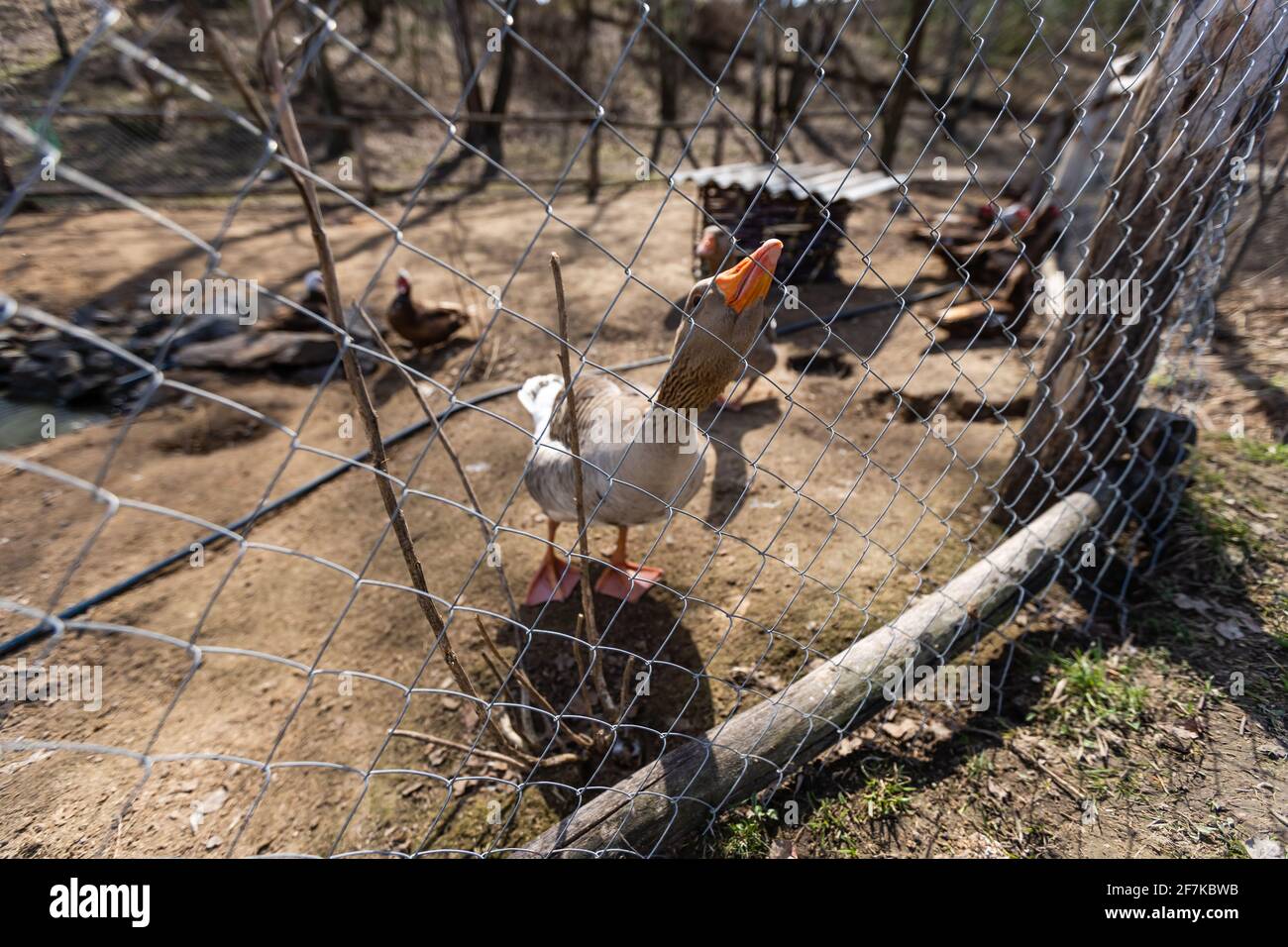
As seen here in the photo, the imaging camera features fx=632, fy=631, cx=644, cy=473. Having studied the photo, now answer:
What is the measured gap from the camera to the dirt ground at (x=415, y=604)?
2.07m

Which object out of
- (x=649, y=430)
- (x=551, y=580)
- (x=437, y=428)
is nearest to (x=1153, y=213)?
(x=649, y=430)

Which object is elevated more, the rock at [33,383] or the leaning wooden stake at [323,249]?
the leaning wooden stake at [323,249]

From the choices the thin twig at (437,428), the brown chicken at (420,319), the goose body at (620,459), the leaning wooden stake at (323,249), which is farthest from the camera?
the brown chicken at (420,319)

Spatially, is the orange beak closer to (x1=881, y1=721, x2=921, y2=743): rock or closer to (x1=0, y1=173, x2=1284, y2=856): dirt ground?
(x1=0, y1=173, x2=1284, y2=856): dirt ground

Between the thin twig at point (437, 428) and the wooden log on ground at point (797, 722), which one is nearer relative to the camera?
the thin twig at point (437, 428)

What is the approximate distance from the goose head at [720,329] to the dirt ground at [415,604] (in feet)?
1.05

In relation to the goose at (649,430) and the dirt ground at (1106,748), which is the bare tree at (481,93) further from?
the dirt ground at (1106,748)

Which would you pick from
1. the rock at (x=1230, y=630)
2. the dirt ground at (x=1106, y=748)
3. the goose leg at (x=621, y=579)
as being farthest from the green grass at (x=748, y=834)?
the rock at (x=1230, y=630)

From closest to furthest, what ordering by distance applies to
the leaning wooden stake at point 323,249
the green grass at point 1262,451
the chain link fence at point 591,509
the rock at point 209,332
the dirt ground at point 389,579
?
the leaning wooden stake at point 323,249
the chain link fence at point 591,509
the dirt ground at point 389,579
the green grass at point 1262,451
the rock at point 209,332

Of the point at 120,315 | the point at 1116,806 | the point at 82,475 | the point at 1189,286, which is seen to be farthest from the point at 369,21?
the point at 1116,806

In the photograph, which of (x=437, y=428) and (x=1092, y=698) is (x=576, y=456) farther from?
(x=1092, y=698)

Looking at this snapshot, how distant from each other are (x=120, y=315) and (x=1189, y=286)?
7.99 metres

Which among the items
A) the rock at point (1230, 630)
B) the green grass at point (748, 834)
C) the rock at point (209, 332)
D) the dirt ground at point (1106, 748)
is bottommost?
the rock at point (209, 332)
